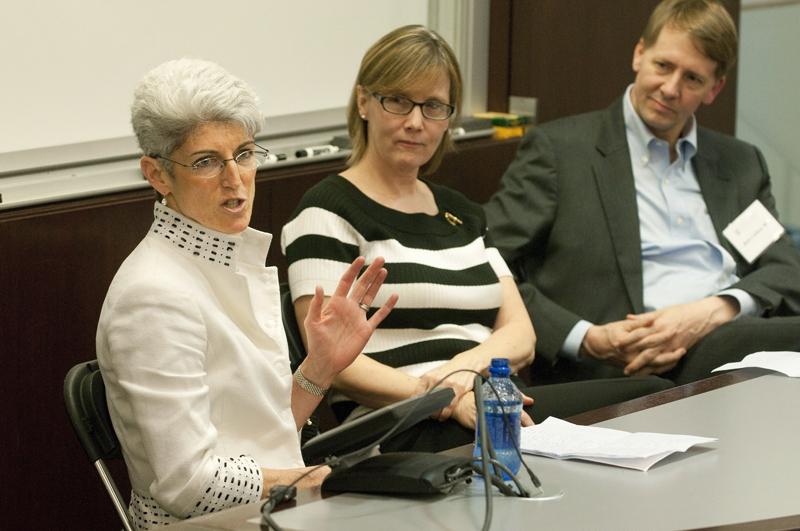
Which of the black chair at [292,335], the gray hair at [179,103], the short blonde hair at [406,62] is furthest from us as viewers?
the short blonde hair at [406,62]

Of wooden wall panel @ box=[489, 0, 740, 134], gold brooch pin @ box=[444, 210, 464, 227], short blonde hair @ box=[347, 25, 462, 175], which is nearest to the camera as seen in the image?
short blonde hair @ box=[347, 25, 462, 175]

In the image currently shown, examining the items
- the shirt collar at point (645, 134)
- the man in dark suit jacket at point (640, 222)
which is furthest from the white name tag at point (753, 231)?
the shirt collar at point (645, 134)

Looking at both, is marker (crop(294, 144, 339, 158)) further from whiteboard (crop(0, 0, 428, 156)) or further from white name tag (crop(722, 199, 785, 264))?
white name tag (crop(722, 199, 785, 264))

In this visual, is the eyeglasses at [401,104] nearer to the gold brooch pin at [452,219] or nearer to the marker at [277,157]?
the gold brooch pin at [452,219]

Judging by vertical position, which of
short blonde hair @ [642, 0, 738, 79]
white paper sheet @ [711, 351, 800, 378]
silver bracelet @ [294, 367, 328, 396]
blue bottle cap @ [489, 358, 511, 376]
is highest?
short blonde hair @ [642, 0, 738, 79]

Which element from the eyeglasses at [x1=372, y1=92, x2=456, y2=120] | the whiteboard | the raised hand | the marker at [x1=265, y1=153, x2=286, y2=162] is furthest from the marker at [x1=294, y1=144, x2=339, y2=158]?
the raised hand

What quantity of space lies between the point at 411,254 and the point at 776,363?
858 mm

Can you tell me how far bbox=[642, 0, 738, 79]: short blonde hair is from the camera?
3.41m

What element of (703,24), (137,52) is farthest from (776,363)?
(137,52)

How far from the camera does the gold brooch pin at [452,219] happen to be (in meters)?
2.99

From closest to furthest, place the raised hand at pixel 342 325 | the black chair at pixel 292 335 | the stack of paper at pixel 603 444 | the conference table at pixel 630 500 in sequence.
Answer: the conference table at pixel 630 500 → the stack of paper at pixel 603 444 → the raised hand at pixel 342 325 → the black chair at pixel 292 335

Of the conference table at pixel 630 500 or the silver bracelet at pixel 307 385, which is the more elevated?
the conference table at pixel 630 500

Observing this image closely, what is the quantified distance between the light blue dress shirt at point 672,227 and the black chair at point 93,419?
1.78 metres

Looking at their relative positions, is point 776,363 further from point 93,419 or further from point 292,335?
point 93,419
